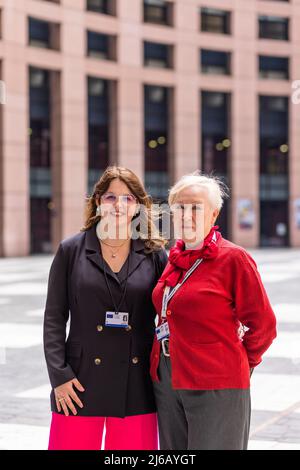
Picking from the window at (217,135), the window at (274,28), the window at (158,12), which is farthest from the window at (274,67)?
the window at (158,12)

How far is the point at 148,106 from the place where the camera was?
156ft

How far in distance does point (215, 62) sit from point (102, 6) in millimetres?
8271

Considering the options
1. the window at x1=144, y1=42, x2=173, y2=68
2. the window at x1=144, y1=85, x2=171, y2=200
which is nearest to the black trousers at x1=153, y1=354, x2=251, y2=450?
the window at x1=144, y1=85, x2=171, y2=200

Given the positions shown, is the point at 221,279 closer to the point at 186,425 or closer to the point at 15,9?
the point at 186,425

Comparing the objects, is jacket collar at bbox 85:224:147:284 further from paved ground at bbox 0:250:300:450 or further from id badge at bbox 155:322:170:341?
paved ground at bbox 0:250:300:450

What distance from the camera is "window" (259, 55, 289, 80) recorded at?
5075cm

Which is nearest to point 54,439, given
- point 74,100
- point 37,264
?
point 37,264

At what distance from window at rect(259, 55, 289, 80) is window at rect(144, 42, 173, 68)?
6.79 metres

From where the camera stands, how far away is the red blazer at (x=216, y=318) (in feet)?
12.5

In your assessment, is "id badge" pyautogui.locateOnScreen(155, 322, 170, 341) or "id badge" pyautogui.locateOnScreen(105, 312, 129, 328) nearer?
"id badge" pyautogui.locateOnScreen(155, 322, 170, 341)

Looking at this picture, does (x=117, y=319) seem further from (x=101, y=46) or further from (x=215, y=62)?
(x=215, y=62)

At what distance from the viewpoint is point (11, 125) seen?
39.9 m

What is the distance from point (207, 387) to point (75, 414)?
2.55 ft

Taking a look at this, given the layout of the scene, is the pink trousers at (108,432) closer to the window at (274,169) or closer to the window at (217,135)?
the window at (217,135)
